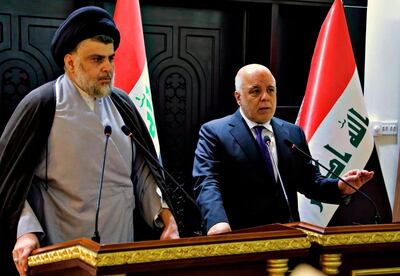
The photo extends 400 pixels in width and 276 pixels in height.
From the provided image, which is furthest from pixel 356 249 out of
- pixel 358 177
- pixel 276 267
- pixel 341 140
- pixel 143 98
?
pixel 341 140

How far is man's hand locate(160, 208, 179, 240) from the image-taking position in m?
2.28

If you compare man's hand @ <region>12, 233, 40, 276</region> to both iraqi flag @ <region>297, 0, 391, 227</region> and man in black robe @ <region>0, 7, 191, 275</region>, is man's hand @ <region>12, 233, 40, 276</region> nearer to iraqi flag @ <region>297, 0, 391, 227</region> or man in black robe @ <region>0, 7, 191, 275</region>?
man in black robe @ <region>0, 7, 191, 275</region>

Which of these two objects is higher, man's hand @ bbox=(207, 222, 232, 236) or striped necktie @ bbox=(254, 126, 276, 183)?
striped necktie @ bbox=(254, 126, 276, 183)

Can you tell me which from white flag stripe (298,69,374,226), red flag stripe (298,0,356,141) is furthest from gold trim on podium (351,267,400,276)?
red flag stripe (298,0,356,141)

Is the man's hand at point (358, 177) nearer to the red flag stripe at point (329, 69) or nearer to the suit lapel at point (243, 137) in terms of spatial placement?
the suit lapel at point (243, 137)

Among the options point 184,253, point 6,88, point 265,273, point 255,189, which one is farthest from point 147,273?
point 6,88

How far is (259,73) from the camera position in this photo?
2.88 metres

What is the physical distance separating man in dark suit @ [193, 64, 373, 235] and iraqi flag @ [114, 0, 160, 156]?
624 mm

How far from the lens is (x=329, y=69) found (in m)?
3.90

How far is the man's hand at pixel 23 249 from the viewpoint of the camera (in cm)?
184

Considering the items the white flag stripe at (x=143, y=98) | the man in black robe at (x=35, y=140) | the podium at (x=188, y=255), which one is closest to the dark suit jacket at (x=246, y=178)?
the man in black robe at (x=35, y=140)

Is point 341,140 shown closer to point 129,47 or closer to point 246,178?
point 246,178

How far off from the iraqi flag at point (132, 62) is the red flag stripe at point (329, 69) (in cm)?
108

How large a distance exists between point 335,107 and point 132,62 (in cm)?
135
